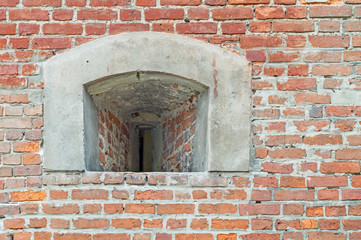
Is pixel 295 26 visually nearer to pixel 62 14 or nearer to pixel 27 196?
pixel 62 14

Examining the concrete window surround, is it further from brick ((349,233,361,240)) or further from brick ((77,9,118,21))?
brick ((349,233,361,240))

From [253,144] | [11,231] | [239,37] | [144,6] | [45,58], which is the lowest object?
[11,231]

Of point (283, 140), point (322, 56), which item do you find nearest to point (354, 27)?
point (322, 56)

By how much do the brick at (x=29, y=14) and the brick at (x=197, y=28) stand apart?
928mm

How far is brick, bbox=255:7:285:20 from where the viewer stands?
2570mm

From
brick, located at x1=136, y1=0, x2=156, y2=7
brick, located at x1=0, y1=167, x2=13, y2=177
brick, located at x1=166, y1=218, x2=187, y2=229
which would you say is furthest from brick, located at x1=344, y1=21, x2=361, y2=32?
brick, located at x1=0, y1=167, x2=13, y2=177

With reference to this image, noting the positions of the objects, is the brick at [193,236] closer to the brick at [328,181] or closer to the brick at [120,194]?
the brick at [120,194]

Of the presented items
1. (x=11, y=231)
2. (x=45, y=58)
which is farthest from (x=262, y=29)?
(x=11, y=231)

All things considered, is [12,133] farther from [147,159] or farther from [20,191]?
[147,159]

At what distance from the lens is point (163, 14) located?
2.57 m

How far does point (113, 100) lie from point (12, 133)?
78 centimetres

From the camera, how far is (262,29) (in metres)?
2.57

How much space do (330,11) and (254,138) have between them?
3.37 ft

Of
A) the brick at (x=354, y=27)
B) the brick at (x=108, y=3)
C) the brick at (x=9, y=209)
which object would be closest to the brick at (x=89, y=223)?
the brick at (x=9, y=209)
